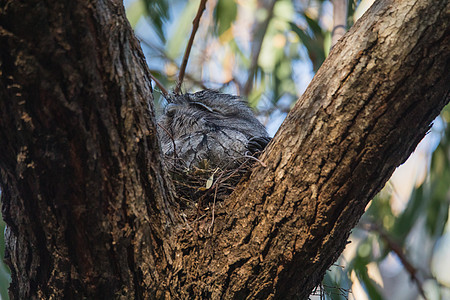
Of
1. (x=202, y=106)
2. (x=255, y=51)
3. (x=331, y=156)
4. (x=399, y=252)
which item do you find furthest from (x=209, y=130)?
(x=255, y=51)

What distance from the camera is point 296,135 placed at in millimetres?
1396

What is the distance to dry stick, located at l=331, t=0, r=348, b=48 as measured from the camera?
101 inches

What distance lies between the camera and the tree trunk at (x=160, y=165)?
3.63 feet

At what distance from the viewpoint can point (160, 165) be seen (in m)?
1.40

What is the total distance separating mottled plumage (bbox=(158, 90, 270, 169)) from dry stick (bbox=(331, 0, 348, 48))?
2.18 feet

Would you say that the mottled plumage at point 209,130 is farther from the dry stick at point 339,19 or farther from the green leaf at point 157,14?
the dry stick at point 339,19

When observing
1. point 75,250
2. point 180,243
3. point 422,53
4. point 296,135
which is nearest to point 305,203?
point 296,135

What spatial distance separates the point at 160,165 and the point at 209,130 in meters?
0.94

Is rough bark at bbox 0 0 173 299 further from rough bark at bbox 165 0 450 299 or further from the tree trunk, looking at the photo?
rough bark at bbox 165 0 450 299

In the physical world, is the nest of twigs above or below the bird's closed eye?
below

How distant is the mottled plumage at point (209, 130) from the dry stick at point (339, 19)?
26.2 inches

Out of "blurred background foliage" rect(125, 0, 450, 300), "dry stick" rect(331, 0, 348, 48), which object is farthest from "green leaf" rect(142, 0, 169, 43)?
"dry stick" rect(331, 0, 348, 48)

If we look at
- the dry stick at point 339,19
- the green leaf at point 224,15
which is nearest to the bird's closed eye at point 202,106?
the dry stick at point 339,19

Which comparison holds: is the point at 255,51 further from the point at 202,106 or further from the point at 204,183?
the point at 204,183
